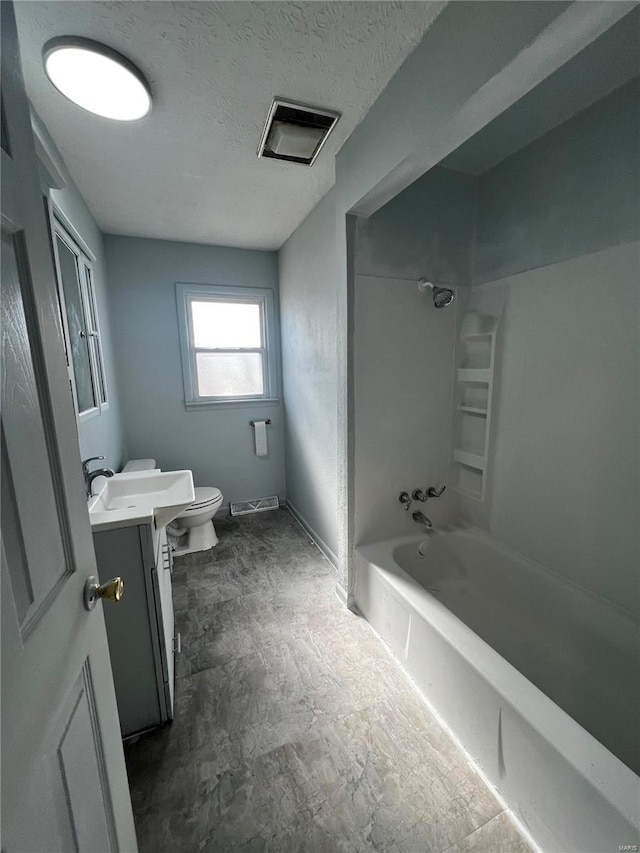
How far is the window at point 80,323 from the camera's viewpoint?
1569mm

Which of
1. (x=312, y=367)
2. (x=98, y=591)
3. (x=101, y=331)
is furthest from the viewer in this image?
(x=312, y=367)

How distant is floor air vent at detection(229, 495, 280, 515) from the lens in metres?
3.21

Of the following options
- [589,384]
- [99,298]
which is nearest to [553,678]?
[589,384]

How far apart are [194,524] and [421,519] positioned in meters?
1.70

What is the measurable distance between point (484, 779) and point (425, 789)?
217mm

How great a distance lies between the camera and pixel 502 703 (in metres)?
1.06

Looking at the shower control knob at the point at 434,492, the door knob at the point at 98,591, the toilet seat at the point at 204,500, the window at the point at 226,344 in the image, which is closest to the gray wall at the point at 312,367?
the window at the point at 226,344

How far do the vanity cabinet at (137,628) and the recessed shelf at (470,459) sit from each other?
1.76 m

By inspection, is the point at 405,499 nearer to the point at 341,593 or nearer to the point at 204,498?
the point at 341,593

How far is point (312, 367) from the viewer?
2436 mm

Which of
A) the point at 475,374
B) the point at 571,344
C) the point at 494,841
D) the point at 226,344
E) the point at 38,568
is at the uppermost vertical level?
the point at 226,344

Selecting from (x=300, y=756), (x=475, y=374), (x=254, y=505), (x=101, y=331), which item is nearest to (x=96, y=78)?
(x=101, y=331)

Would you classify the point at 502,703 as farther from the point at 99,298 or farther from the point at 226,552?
the point at 99,298

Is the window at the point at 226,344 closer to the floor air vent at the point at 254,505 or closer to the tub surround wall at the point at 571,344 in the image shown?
the floor air vent at the point at 254,505
